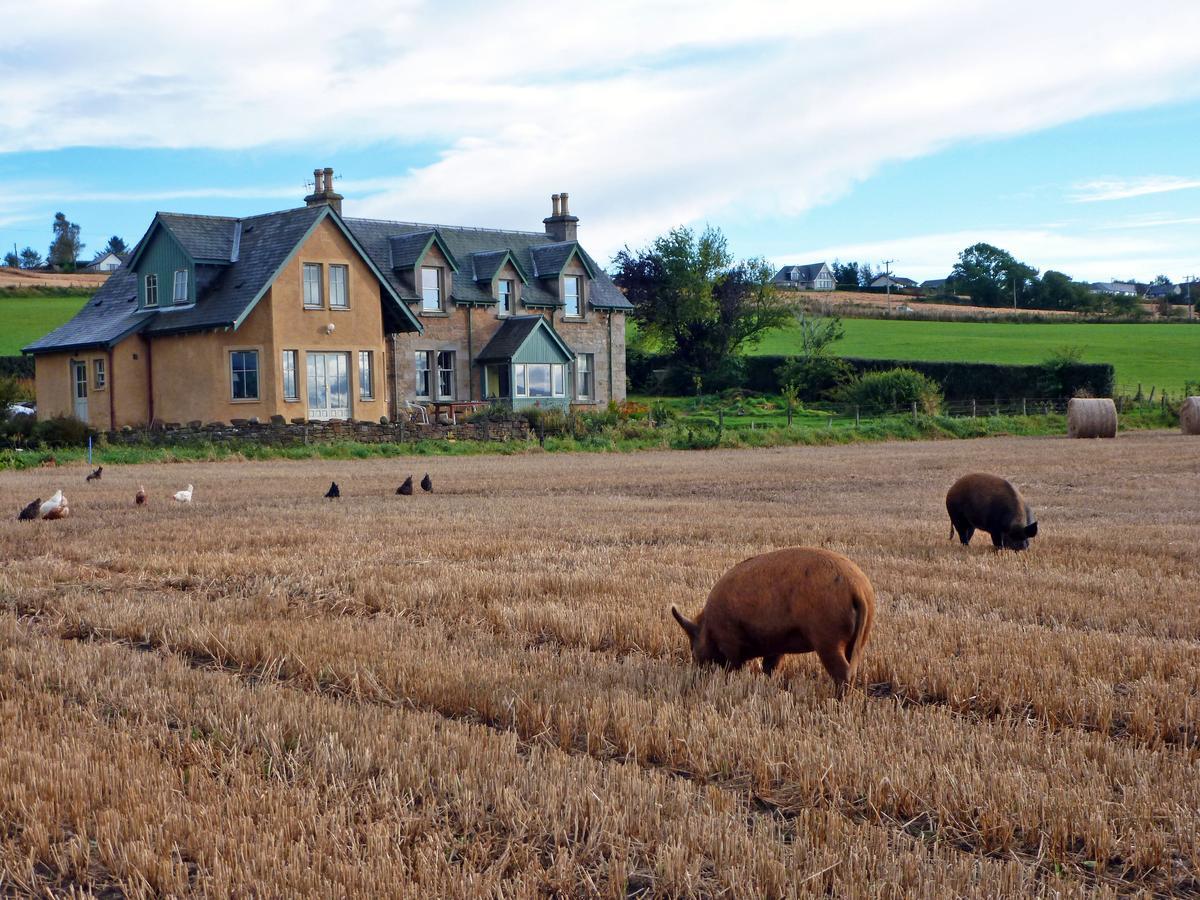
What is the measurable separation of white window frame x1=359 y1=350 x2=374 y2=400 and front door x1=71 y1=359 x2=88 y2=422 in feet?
32.4

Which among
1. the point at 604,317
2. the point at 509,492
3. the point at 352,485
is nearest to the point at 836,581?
the point at 509,492

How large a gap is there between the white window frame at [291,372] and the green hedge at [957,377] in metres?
34.1

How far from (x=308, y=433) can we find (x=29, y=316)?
5257 cm

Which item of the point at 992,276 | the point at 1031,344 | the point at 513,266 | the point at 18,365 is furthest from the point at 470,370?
the point at 992,276

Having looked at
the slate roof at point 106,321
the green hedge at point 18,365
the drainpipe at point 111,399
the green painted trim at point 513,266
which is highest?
the green painted trim at point 513,266

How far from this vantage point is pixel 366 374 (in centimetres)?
4197

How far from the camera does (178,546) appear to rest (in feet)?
40.6

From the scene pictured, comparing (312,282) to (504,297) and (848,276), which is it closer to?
(504,297)

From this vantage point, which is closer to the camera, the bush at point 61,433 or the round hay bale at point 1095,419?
the bush at point 61,433

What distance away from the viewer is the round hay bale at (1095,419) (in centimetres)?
4225

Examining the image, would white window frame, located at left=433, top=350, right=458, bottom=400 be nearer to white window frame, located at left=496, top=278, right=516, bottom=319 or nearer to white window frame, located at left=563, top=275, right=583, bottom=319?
white window frame, located at left=496, top=278, right=516, bottom=319

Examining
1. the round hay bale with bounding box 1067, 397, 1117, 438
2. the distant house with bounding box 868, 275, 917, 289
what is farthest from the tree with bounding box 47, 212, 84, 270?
the round hay bale with bounding box 1067, 397, 1117, 438

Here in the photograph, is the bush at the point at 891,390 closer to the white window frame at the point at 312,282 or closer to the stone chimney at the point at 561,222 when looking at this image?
the stone chimney at the point at 561,222

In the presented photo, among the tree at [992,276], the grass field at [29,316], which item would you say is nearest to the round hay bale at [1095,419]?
the grass field at [29,316]
